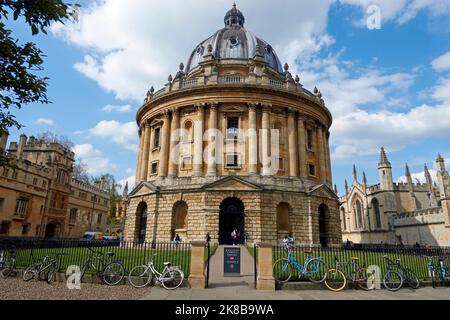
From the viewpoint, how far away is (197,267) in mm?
10453

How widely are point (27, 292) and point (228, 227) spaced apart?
17993 millimetres

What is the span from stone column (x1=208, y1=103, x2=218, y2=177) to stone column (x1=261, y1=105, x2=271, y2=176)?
14.7 ft

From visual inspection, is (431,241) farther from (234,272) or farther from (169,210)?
(234,272)

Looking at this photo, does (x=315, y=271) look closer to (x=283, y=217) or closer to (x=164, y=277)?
(x=164, y=277)

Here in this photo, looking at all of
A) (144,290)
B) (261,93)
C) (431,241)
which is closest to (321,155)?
(261,93)

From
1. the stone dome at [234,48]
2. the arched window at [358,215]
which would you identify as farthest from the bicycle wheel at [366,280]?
the arched window at [358,215]

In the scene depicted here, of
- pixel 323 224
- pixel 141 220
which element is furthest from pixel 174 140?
pixel 323 224

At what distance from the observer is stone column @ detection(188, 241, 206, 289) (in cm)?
1028

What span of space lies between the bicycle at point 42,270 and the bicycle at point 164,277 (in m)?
3.32

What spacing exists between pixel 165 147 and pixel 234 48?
55.9 feet

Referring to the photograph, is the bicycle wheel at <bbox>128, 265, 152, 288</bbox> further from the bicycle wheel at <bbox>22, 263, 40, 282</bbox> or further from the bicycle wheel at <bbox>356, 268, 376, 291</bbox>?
the bicycle wheel at <bbox>356, 268, 376, 291</bbox>

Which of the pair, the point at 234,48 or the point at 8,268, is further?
the point at 234,48

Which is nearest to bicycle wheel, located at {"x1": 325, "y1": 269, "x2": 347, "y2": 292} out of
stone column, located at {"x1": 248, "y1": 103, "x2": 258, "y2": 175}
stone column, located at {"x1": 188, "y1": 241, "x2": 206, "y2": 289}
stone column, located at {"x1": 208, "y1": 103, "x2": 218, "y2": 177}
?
stone column, located at {"x1": 188, "y1": 241, "x2": 206, "y2": 289}

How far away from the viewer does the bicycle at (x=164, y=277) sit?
407 inches
